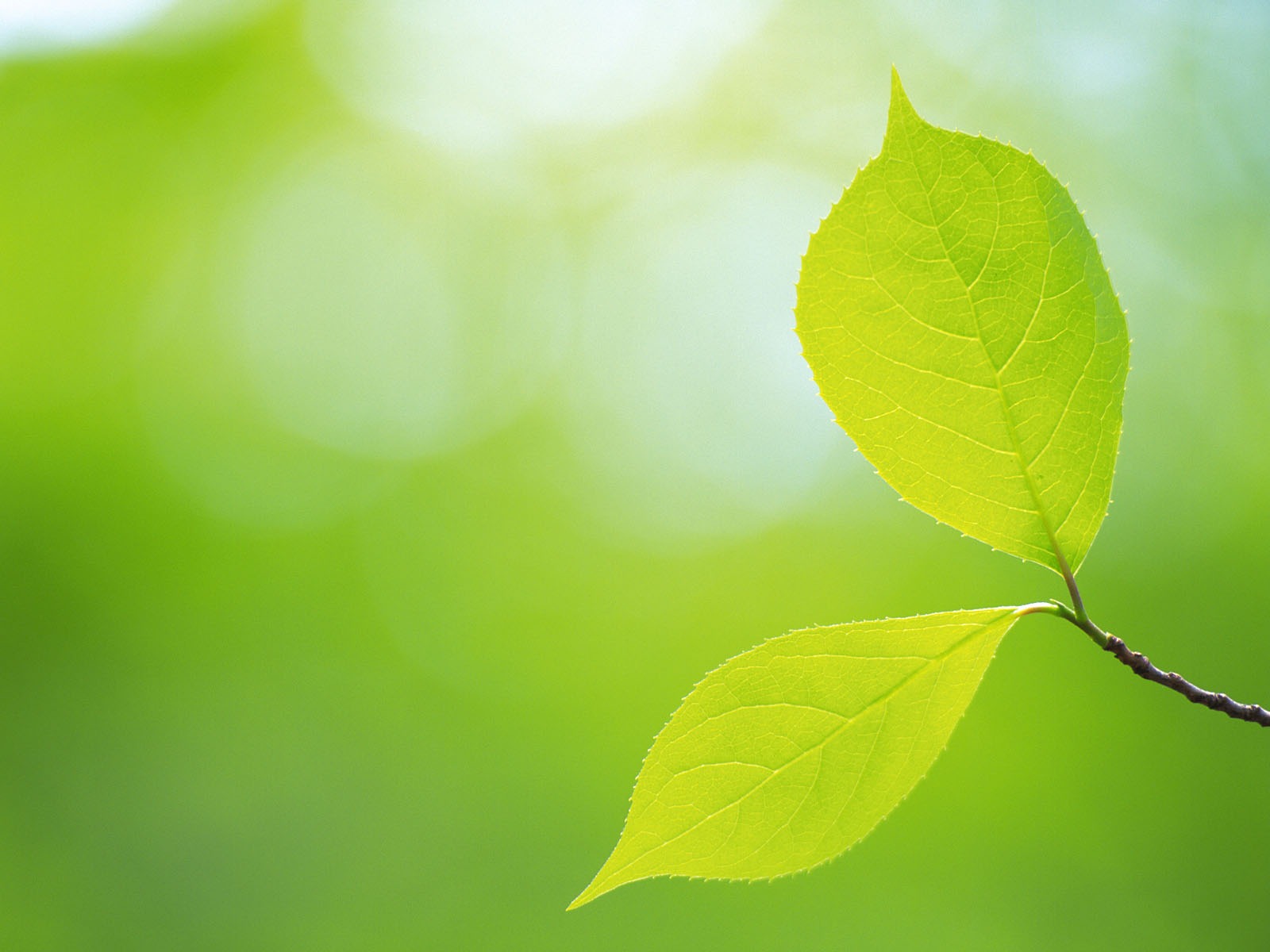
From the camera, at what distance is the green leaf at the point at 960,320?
0.43m

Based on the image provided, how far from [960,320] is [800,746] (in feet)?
0.68

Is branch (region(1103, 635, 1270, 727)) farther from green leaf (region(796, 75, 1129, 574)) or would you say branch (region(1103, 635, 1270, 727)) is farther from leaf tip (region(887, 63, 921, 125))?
leaf tip (region(887, 63, 921, 125))

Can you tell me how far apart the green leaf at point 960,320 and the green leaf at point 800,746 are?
74 mm

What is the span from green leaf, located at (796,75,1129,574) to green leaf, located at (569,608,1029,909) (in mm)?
74

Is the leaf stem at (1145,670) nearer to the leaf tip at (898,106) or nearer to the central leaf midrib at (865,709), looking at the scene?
the central leaf midrib at (865,709)

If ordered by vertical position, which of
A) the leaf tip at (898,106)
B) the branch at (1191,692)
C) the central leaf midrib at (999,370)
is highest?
the leaf tip at (898,106)

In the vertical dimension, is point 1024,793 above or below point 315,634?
below

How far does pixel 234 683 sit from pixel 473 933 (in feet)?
8.03

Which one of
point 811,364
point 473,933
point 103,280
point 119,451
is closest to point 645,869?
point 811,364

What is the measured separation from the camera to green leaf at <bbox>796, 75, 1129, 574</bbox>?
0.43 metres

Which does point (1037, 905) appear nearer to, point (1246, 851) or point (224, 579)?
point (1246, 851)

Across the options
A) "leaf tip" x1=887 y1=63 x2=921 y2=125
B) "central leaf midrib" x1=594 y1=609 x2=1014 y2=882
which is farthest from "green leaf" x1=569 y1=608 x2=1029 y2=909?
"leaf tip" x1=887 y1=63 x2=921 y2=125

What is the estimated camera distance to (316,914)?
677 centimetres

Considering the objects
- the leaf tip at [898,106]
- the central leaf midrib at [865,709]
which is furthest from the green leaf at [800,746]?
the leaf tip at [898,106]
